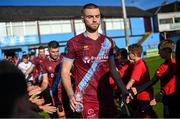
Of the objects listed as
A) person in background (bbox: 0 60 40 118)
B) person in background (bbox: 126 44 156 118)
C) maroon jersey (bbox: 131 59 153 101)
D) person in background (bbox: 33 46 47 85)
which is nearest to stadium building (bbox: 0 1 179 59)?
person in background (bbox: 33 46 47 85)

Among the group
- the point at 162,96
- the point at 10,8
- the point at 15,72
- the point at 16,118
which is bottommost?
the point at 162,96

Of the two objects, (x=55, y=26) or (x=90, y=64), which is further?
(x=55, y=26)

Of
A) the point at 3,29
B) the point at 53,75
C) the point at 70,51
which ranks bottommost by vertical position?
the point at 53,75

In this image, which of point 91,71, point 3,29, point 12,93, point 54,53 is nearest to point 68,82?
point 91,71

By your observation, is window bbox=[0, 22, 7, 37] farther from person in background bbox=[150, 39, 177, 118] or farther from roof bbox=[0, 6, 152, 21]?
person in background bbox=[150, 39, 177, 118]

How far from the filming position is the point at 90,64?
5117 mm

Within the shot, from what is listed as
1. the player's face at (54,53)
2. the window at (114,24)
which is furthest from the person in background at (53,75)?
the window at (114,24)

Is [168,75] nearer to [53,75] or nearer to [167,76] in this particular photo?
[167,76]

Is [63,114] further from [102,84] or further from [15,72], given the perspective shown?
[15,72]

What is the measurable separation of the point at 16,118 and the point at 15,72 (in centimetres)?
23

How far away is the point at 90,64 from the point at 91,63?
0.06 ft

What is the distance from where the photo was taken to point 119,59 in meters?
8.82

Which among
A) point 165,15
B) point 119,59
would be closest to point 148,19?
point 165,15

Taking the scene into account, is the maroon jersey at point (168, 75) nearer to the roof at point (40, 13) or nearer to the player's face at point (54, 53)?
the player's face at point (54, 53)
